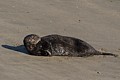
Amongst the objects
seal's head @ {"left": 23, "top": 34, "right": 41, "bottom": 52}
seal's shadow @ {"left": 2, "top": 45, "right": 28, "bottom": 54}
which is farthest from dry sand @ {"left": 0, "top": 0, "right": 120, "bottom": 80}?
seal's head @ {"left": 23, "top": 34, "right": 41, "bottom": 52}

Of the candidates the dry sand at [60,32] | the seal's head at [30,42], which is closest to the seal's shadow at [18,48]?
the dry sand at [60,32]

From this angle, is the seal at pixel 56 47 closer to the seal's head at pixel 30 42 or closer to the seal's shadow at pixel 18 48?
the seal's head at pixel 30 42

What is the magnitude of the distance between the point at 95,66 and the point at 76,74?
0.99m

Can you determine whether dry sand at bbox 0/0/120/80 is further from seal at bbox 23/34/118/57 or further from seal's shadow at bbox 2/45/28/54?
seal at bbox 23/34/118/57

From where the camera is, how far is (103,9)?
16.9 meters

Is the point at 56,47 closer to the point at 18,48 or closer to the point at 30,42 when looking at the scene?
the point at 30,42

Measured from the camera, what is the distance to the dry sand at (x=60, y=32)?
8.86 metres

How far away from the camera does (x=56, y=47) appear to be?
10594mm

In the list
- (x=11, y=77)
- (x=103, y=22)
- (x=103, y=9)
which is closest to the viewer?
(x=11, y=77)

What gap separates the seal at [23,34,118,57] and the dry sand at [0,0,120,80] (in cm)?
23

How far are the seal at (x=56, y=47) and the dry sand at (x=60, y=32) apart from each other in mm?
230

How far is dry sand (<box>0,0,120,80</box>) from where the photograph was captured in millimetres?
8860

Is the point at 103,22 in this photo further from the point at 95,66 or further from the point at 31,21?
the point at 95,66

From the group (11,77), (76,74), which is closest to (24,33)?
(76,74)
